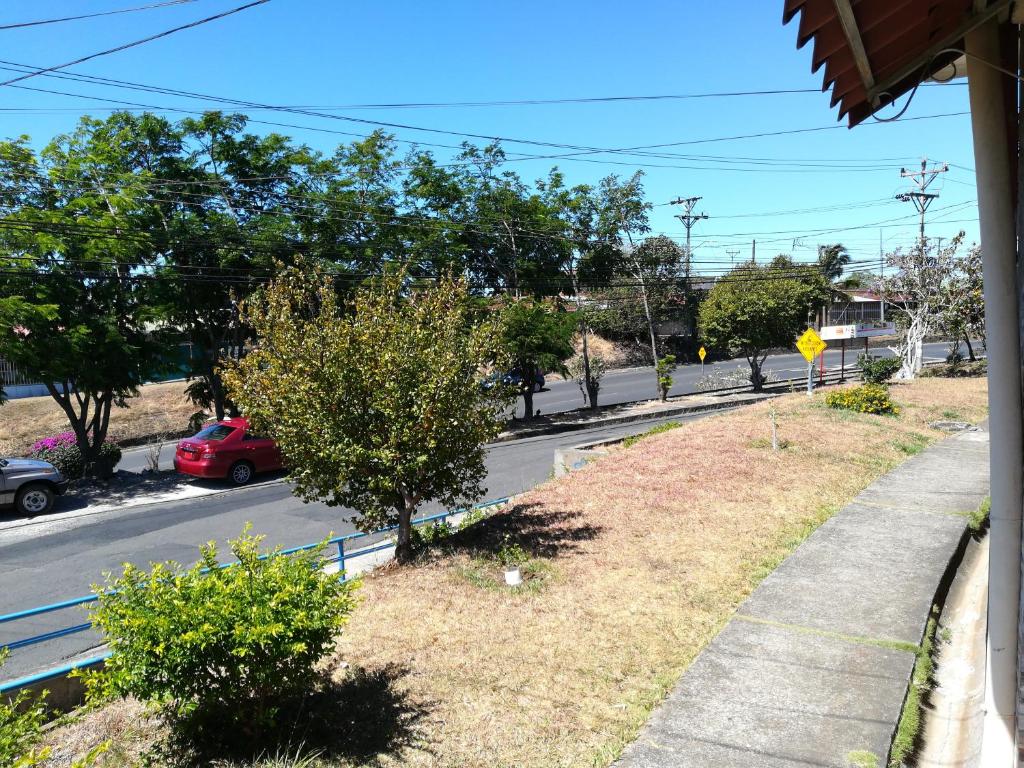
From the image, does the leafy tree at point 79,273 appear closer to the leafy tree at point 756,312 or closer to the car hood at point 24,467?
the car hood at point 24,467

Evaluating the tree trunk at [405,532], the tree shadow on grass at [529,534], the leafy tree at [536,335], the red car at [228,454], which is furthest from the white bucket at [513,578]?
the leafy tree at [536,335]

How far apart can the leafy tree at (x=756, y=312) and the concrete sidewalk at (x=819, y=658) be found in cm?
2311

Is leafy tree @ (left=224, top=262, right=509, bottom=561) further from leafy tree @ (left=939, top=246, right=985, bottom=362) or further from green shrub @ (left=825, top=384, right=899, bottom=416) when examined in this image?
leafy tree @ (left=939, top=246, right=985, bottom=362)

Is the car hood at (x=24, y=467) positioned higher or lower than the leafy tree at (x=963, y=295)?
lower

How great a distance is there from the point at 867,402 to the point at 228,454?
1637 cm

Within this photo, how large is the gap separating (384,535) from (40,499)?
779 cm

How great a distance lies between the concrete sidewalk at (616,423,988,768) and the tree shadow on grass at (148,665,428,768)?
164 cm

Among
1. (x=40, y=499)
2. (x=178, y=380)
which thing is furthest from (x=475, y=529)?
(x=178, y=380)

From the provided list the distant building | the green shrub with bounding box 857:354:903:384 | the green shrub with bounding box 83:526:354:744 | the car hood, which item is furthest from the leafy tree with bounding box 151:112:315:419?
the distant building

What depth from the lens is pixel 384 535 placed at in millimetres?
12492

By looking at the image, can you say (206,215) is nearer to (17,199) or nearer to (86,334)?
(17,199)

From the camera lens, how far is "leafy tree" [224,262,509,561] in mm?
8195

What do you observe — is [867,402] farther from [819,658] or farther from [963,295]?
[963,295]

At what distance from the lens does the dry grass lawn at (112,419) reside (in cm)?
2703
